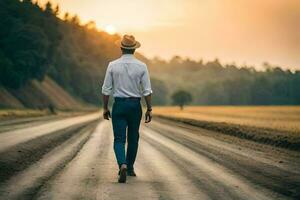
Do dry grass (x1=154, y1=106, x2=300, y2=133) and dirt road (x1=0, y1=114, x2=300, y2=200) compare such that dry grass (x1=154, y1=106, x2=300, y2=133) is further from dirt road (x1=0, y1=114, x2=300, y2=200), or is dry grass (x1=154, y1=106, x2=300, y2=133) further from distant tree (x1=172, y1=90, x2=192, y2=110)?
distant tree (x1=172, y1=90, x2=192, y2=110)

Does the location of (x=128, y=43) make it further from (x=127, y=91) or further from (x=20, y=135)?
(x=20, y=135)

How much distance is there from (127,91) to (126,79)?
21cm

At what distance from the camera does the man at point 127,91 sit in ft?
30.8

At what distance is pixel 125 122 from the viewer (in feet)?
30.9

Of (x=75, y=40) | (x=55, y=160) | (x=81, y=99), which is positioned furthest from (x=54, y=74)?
(x=55, y=160)

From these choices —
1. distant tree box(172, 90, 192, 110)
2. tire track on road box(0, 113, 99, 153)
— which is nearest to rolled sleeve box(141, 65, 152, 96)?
tire track on road box(0, 113, 99, 153)

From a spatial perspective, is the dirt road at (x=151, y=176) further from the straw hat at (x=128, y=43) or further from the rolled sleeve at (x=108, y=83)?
the straw hat at (x=128, y=43)

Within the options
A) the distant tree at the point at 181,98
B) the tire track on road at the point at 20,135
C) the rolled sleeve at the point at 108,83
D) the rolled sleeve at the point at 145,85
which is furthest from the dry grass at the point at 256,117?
the distant tree at the point at 181,98

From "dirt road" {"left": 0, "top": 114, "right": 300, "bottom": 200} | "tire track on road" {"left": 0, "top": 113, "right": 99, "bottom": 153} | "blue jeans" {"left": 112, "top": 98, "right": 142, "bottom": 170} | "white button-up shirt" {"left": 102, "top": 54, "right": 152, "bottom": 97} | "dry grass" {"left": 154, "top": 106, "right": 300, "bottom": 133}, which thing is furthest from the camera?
"dry grass" {"left": 154, "top": 106, "right": 300, "bottom": 133}

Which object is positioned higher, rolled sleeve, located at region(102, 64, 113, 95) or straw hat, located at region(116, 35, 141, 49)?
straw hat, located at region(116, 35, 141, 49)

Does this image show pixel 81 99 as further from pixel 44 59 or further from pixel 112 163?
pixel 112 163

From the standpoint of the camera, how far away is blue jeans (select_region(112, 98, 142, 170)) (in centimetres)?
930

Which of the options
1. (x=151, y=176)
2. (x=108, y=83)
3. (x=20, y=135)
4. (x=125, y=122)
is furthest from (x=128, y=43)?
(x=20, y=135)

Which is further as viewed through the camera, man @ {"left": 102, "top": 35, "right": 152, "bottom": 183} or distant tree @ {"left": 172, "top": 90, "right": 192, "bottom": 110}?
distant tree @ {"left": 172, "top": 90, "right": 192, "bottom": 110}
